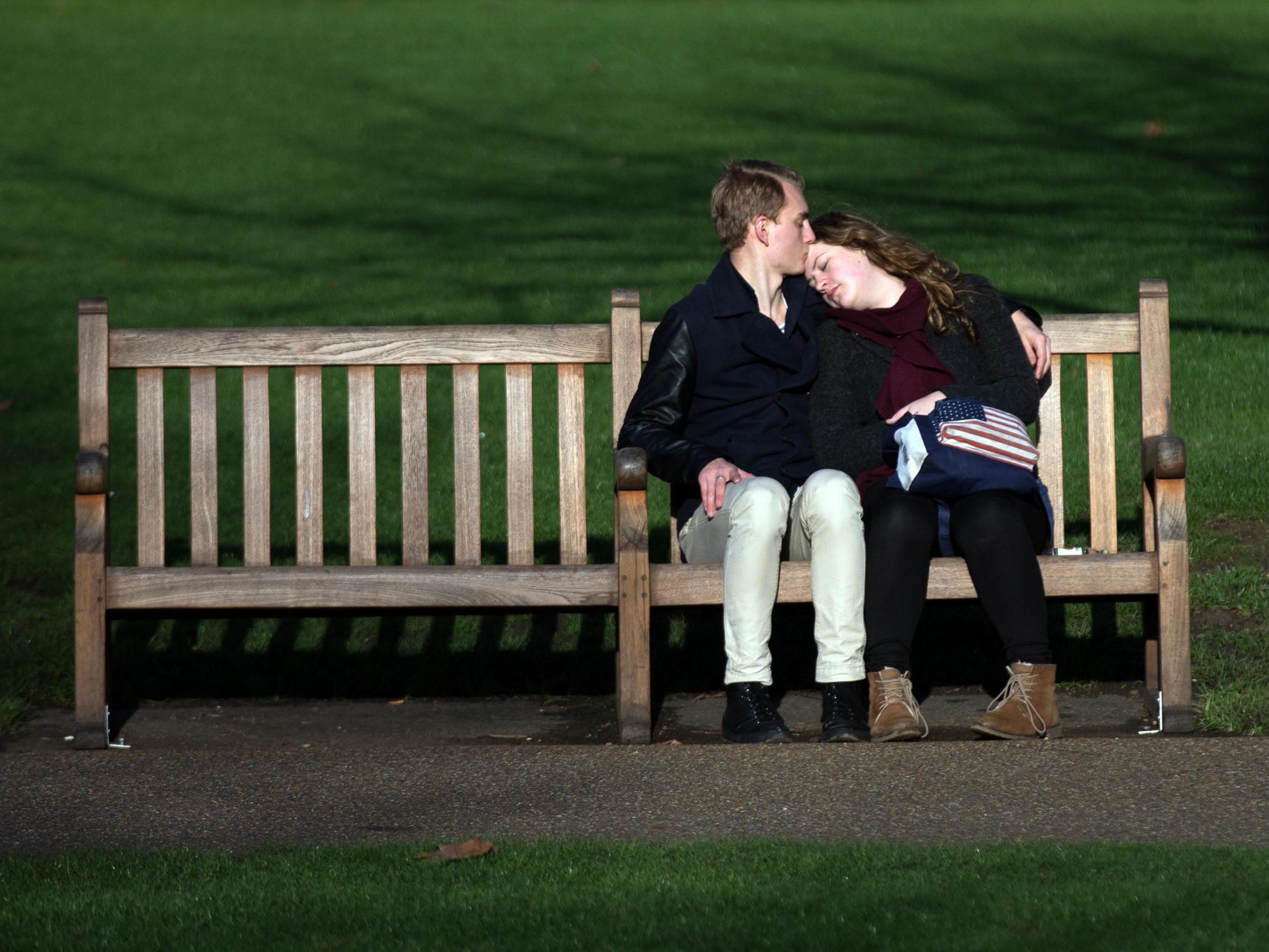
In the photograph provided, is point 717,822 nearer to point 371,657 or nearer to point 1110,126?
point 371,657

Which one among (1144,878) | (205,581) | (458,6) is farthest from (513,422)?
(458,6)

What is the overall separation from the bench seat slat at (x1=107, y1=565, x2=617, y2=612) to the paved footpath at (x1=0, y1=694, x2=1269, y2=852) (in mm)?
389

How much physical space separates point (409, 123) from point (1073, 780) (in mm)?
16328

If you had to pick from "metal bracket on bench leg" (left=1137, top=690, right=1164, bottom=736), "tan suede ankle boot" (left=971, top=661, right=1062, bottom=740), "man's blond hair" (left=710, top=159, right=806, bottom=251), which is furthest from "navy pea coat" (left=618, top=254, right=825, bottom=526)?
"metal bracket on bench leg" (left=1137, top=690, right=1164, bottom=736)

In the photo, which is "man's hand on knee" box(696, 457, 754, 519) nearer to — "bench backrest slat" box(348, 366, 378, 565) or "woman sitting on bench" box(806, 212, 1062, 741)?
"woman sitting on bench" box(806, 212, 1062, 741)

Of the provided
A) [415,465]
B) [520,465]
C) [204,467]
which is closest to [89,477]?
[204,467]

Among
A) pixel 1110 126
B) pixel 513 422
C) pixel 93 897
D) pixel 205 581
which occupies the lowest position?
pixel 93 897

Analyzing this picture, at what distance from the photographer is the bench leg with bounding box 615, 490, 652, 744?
472cm

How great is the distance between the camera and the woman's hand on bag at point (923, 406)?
4949mm

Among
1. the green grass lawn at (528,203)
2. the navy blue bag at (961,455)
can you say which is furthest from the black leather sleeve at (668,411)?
the green grass lawn at (528,203)

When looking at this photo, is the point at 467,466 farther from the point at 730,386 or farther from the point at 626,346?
the point at 730,386

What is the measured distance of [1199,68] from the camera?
2020 cm

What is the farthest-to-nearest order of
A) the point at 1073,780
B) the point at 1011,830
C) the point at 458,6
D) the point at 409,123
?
the point at 458,6, the point at 409,123, the point at 1073,780, the point at 1011,830

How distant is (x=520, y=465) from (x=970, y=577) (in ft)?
4.43
